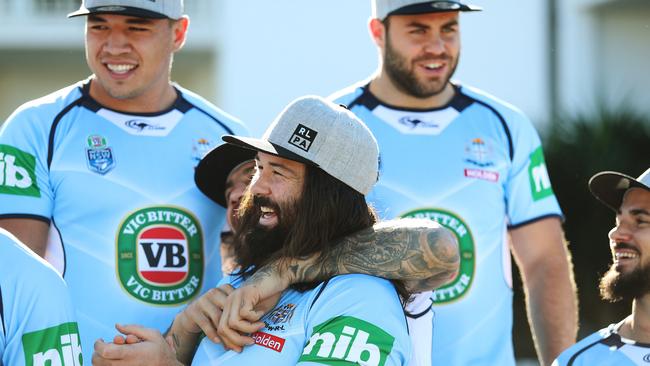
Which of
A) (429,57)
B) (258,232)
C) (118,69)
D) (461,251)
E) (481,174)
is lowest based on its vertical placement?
(461,251)

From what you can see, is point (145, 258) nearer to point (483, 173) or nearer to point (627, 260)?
point (483, 173)

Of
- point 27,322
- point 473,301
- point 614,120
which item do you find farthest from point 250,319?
point 614,120

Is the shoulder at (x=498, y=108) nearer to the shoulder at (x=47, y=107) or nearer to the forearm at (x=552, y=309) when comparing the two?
the forearm at (x=552, y=309)

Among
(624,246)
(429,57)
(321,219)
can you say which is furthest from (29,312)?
(429,57)

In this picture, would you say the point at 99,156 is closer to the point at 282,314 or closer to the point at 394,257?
the point at 282,314

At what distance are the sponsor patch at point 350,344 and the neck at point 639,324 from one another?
1.24 meters

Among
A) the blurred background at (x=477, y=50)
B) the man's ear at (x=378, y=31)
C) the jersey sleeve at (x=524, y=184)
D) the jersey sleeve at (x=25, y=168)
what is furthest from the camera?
the blurred background at (x=477, y=50)

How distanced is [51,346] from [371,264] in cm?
88

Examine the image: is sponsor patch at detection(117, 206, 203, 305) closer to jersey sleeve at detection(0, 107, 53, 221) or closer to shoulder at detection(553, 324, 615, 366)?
jersey sleeve at detection(0, 107, 53, 221)

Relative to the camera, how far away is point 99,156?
418cm

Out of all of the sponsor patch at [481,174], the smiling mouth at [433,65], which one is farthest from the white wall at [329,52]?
the sponsor patch at [481,174]

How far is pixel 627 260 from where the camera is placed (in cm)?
395

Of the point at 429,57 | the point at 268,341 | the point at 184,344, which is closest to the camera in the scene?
the point at 268,341

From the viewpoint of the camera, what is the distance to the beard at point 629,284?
12.7 ft
